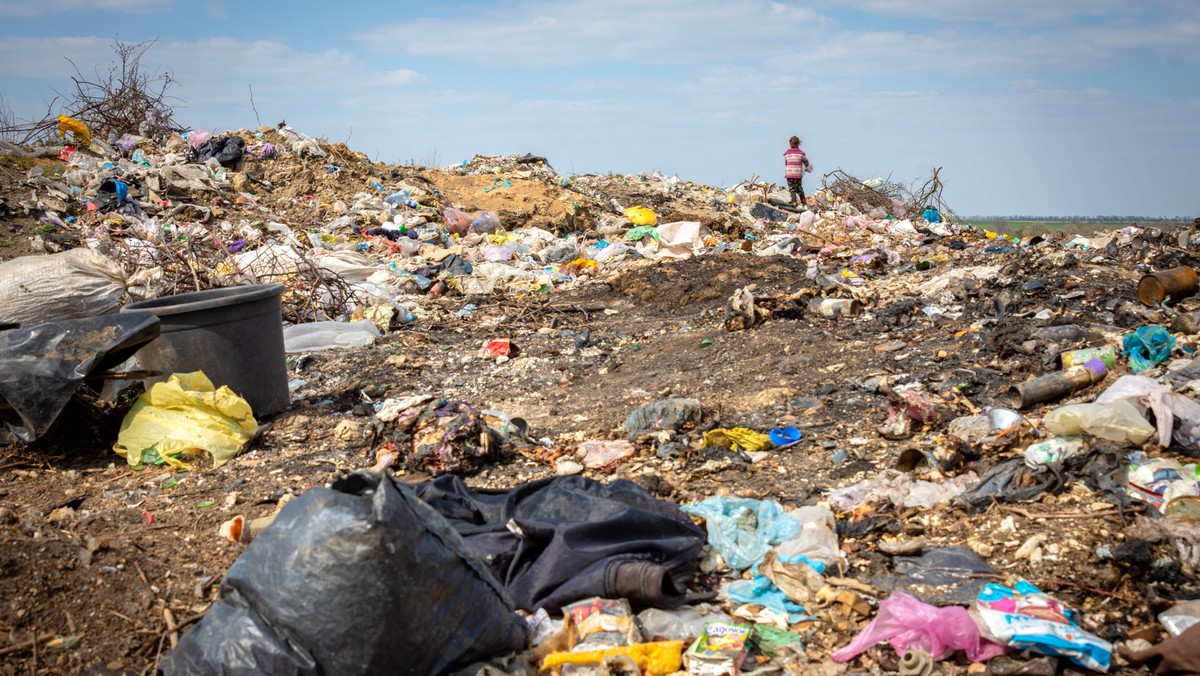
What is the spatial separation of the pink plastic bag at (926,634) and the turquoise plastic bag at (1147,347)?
2.53 meters

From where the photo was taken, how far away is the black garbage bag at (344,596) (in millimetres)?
1876

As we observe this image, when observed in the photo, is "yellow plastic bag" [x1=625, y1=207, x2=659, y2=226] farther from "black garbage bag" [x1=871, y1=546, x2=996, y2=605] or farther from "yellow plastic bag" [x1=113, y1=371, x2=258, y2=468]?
"black garbage bag" [x1=871, y1=546, x2=996, y2=605]

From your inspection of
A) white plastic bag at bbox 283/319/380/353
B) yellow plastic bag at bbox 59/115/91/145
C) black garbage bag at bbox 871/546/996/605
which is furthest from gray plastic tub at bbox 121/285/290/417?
yellow plastic bag at bbox 59/115/91/145

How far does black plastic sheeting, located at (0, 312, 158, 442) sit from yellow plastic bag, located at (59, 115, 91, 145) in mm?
9068

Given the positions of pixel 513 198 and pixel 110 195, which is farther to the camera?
pixel 513 198

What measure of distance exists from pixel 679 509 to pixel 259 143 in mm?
11532

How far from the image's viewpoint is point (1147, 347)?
4230 millimetres

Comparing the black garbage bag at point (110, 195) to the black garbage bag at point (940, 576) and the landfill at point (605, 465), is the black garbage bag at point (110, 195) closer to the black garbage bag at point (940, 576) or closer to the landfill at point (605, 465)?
the landfill at point (605, 465)

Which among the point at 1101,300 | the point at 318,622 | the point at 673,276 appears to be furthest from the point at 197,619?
the point at 673,276

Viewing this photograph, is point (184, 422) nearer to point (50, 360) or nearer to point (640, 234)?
point (50, 360)

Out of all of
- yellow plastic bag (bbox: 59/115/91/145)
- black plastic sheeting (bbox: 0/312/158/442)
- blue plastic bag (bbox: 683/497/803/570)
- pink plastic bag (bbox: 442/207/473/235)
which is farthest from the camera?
yellow plastic bag (bbox: 59/115/91/145)

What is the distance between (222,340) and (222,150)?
8.91m

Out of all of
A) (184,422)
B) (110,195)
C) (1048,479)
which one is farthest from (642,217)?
(1048,479)

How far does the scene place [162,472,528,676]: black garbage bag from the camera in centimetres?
188
